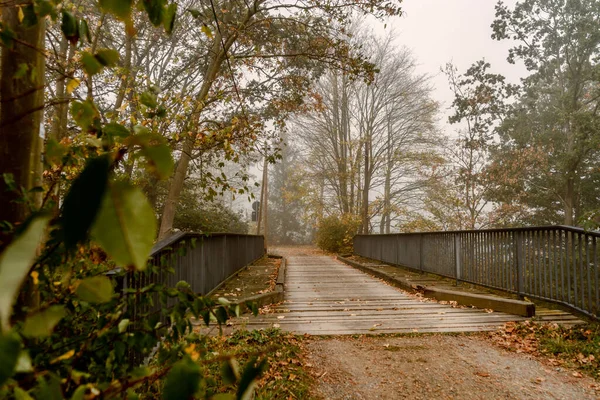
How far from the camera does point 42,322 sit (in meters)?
0.48

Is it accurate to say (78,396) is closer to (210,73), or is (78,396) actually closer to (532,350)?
(532,350)

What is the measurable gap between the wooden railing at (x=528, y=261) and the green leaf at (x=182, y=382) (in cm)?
466

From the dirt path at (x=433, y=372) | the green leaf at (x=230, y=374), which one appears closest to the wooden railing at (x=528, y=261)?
the dirt path at (x=433, y=372)

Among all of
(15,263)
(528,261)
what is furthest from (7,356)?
(528,261)

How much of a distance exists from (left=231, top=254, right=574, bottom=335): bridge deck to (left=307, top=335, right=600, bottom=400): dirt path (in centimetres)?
41

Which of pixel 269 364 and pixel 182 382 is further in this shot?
pixel 269 364

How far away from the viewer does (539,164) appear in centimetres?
1812

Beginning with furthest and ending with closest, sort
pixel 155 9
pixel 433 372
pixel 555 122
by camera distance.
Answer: pixel 555 122 → pixel 433 372 → pixel 155 9

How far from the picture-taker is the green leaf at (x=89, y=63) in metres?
0.61

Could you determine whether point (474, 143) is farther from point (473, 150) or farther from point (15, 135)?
point (15, 135)

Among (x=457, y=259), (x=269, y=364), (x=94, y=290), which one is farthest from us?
(x=457, y=259)

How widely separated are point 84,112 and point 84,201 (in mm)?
565

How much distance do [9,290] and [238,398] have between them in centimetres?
31

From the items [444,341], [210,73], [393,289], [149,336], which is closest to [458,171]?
[393,289]
